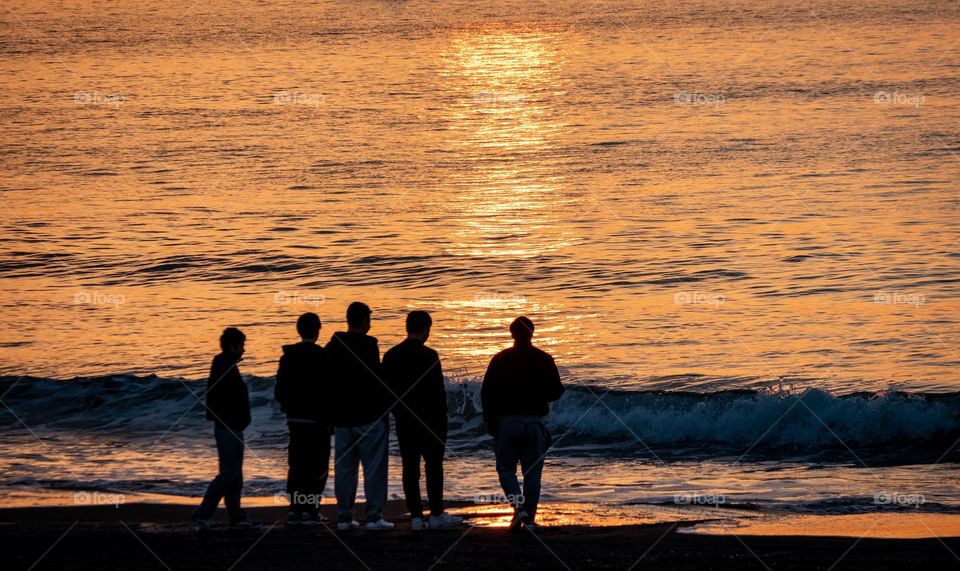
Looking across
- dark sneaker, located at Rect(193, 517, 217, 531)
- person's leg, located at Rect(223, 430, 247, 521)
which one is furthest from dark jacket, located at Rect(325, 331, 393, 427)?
dark sneaker, located at Rect(193, 517, 217, 531)

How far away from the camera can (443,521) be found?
10.2m

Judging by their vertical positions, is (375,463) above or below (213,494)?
above

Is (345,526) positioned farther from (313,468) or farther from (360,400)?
(360,400)

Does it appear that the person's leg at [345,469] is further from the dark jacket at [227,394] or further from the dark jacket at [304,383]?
the dark jacket at [227,394]

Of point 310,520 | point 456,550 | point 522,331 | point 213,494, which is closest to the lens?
point 456,550

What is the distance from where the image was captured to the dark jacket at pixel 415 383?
384 inches

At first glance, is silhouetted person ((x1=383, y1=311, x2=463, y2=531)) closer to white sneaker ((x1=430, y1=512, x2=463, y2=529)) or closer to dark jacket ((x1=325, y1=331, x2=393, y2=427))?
dark jacket ((x1=325, y1=331, x2=393, y2=427))

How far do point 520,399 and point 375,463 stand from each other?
1213 millimetres

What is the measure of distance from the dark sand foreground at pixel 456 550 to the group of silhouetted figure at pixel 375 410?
324mm

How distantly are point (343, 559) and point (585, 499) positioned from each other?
4131 millimetres

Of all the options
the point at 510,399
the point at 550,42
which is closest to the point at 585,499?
the point at 510,399

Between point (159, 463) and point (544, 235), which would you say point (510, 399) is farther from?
point (544, 235)

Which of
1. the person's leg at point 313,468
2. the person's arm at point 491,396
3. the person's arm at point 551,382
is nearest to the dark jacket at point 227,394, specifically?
the person's leg at point 313,468

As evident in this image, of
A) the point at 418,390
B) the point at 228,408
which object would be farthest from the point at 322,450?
the point at 418,390
